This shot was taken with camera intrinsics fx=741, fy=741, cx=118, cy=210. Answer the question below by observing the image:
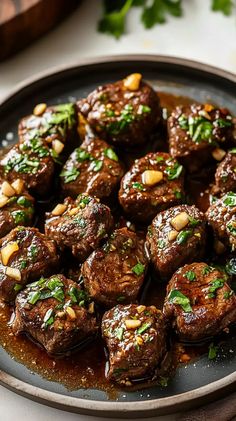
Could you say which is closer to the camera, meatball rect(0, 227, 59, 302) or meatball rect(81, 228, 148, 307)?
meatball rect(81, 228, 148, 307)

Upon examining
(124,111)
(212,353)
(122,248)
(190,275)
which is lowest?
(212,353)

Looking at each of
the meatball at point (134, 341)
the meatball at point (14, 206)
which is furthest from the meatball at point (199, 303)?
the meatball at point (14, 206)

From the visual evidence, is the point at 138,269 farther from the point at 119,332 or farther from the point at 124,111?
the point at 124,111

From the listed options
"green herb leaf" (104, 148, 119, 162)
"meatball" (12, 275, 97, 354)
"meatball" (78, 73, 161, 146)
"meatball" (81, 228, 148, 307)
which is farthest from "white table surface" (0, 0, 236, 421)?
"meatball" (12, 275, 97, 354)

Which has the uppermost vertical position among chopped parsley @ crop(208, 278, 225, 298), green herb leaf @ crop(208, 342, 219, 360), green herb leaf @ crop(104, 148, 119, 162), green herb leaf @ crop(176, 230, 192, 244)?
green herb leaf @ crop(104, 148, 119, 162)

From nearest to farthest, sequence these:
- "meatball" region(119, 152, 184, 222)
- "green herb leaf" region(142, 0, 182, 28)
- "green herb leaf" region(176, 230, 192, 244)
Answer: "green herb leaf" region(176, 230, 192, 244), "meatball" region(119, 152, 184, 222), "green herb leaf" region(142, 0, 182, 28)

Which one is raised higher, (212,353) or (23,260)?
(23,260)

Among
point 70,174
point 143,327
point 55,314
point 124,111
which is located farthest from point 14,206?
point 143,327

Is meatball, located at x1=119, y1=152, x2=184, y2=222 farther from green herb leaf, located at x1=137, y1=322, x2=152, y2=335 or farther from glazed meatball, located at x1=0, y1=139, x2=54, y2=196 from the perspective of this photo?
green herb leaf, located at x1=137, y1=322, x2=152, y2=335
